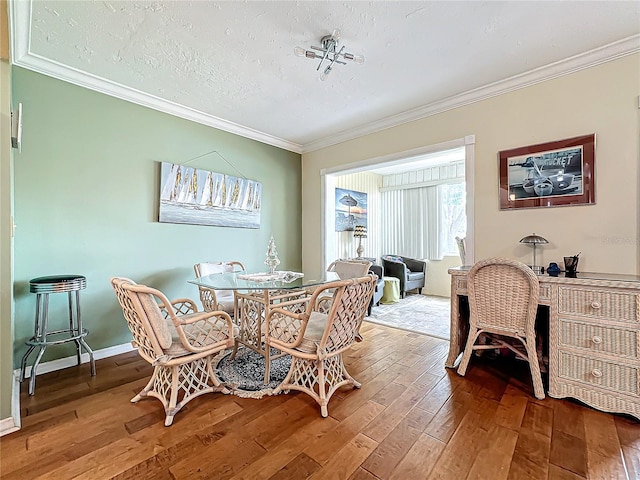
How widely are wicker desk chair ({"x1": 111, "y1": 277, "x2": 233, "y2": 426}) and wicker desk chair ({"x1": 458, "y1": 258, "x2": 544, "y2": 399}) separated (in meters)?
1.88

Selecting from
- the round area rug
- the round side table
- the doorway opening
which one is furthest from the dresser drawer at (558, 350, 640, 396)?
the round side table

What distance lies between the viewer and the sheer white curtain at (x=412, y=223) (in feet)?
20.1

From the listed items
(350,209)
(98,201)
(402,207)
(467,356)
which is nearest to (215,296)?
(98,201)

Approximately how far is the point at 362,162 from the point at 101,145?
290 cm

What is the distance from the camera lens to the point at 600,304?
191 cm

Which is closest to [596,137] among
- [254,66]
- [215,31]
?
[254,66]

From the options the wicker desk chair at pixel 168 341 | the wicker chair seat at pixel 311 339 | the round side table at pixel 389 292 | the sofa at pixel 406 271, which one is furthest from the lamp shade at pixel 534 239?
the sofa at pixel 406 271

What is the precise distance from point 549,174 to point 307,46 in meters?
2.31

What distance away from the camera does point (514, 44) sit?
2236 millimetres

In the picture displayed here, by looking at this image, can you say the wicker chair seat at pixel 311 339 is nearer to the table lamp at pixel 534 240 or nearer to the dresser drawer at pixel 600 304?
the dresser drawer at pixel 600 304

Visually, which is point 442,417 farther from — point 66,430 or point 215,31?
point 215,31

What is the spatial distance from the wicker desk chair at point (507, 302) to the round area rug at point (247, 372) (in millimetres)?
1600

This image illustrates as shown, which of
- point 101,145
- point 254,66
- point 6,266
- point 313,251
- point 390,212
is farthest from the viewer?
point 390,212

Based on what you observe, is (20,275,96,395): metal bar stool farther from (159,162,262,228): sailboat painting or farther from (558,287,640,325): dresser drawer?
(558,287,640,325): dresser drawer
